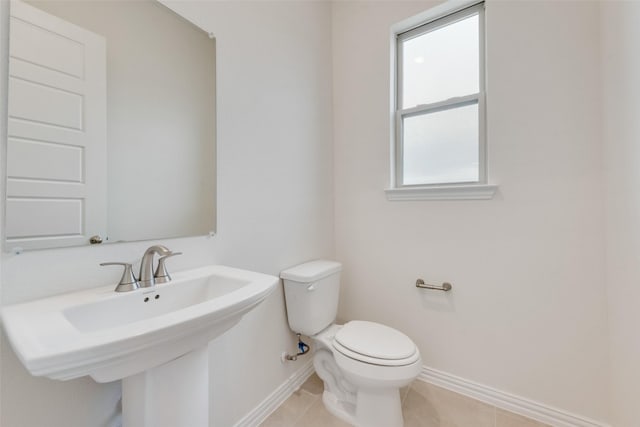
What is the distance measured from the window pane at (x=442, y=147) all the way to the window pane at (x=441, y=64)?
0.12 meters

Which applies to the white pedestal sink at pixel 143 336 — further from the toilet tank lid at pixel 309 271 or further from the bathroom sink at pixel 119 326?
the toilet tank lid at pixel 309 271

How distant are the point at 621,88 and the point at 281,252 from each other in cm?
165

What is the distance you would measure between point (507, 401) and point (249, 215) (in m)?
1.67

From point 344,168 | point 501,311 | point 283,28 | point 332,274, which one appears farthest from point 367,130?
point 501,311

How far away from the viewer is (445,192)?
1.50 metres

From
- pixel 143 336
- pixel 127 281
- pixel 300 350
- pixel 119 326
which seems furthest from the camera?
pixel 300 350

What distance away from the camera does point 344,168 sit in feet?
6.18

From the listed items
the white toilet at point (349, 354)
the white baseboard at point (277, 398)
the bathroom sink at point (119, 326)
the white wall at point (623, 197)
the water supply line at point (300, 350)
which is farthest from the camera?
the water supply line at point (300, 350)

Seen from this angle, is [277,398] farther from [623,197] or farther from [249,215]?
[623,197]

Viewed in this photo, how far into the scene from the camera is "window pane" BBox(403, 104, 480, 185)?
1.52 m

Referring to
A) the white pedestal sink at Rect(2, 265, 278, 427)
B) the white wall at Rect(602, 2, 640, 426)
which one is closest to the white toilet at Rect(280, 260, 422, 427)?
the white pedestal sink at Rect(2, 265, 278, 427)

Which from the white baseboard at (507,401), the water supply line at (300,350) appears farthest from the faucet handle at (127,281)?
the white baseboard at (507,401)

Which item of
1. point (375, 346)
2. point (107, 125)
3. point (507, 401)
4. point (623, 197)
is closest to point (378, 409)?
point (375, 346)

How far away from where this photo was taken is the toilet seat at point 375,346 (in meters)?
1.13
